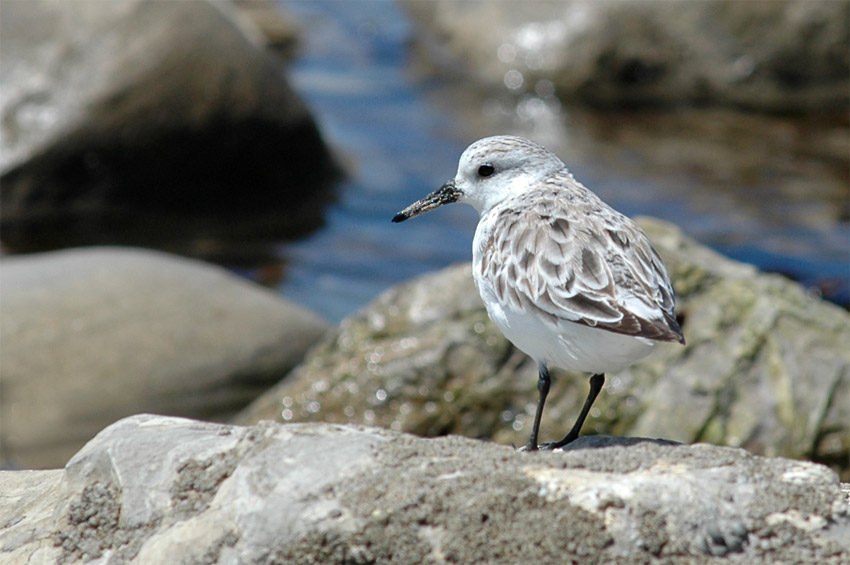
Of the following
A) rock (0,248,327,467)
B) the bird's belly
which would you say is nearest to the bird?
the bird's belly

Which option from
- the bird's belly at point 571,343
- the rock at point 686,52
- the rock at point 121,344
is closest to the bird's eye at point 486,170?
the bird's belly at point 571,343

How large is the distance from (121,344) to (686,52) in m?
10.2

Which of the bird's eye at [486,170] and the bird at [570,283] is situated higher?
the bird's eye at [486,170]

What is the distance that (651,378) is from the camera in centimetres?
666

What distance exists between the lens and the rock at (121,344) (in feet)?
23.8

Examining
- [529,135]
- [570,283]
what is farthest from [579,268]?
[529,135]

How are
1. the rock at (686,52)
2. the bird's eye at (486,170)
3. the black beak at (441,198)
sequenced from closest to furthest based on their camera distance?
the bird's eye at (486,170)
the black beak at (441,198)
the rock at (686,52)

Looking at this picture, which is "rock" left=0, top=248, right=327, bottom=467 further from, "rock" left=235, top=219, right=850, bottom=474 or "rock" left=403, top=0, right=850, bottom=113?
"rock" left=403, top=0, right=850, bottom=113

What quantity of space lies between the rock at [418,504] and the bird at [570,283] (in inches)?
19.6

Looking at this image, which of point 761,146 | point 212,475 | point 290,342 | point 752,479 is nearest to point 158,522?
point 212,475

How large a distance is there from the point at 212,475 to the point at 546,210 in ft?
6.07

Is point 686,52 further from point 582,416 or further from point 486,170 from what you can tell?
point 582,416

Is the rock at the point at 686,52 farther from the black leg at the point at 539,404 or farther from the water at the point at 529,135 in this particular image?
the black leg at the point at 539,404

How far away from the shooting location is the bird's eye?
518 cm
